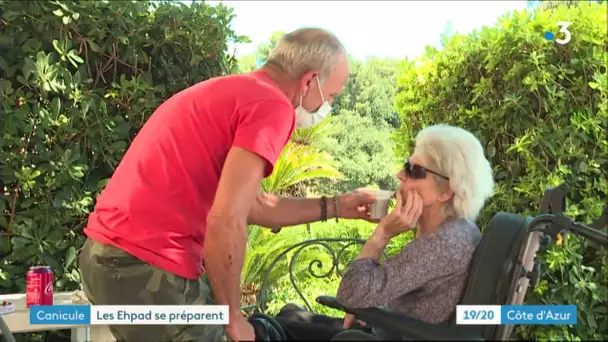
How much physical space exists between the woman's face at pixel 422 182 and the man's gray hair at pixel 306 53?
45 centimetres

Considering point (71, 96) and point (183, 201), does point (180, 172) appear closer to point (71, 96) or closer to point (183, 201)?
point (183, 201)

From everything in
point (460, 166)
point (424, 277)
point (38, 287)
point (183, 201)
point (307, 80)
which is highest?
point (307, 80)

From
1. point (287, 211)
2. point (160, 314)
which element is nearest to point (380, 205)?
point (287, 211)

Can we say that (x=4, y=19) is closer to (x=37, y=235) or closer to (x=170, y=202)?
(x=37, y=235)

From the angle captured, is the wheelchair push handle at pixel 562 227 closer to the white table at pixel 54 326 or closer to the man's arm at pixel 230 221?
the man's arm at pixel 230 221

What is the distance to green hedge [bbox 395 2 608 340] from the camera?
2641 millimetres

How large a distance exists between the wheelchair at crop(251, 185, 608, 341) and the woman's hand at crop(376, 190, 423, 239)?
0.82 feet

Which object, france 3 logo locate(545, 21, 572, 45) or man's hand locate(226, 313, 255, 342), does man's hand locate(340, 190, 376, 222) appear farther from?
france 3 logo locate(545, 21, 572, 45)

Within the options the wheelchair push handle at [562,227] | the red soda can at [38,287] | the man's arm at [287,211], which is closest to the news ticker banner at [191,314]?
the wheelchair push handle at [562,227]

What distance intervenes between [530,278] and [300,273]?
107 inches

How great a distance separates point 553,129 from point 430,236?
0.99 metres

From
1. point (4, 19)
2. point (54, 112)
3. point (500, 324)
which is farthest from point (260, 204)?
point (4, 19)

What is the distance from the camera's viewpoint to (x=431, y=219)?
225 cm

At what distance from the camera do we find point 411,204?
7.14ft
